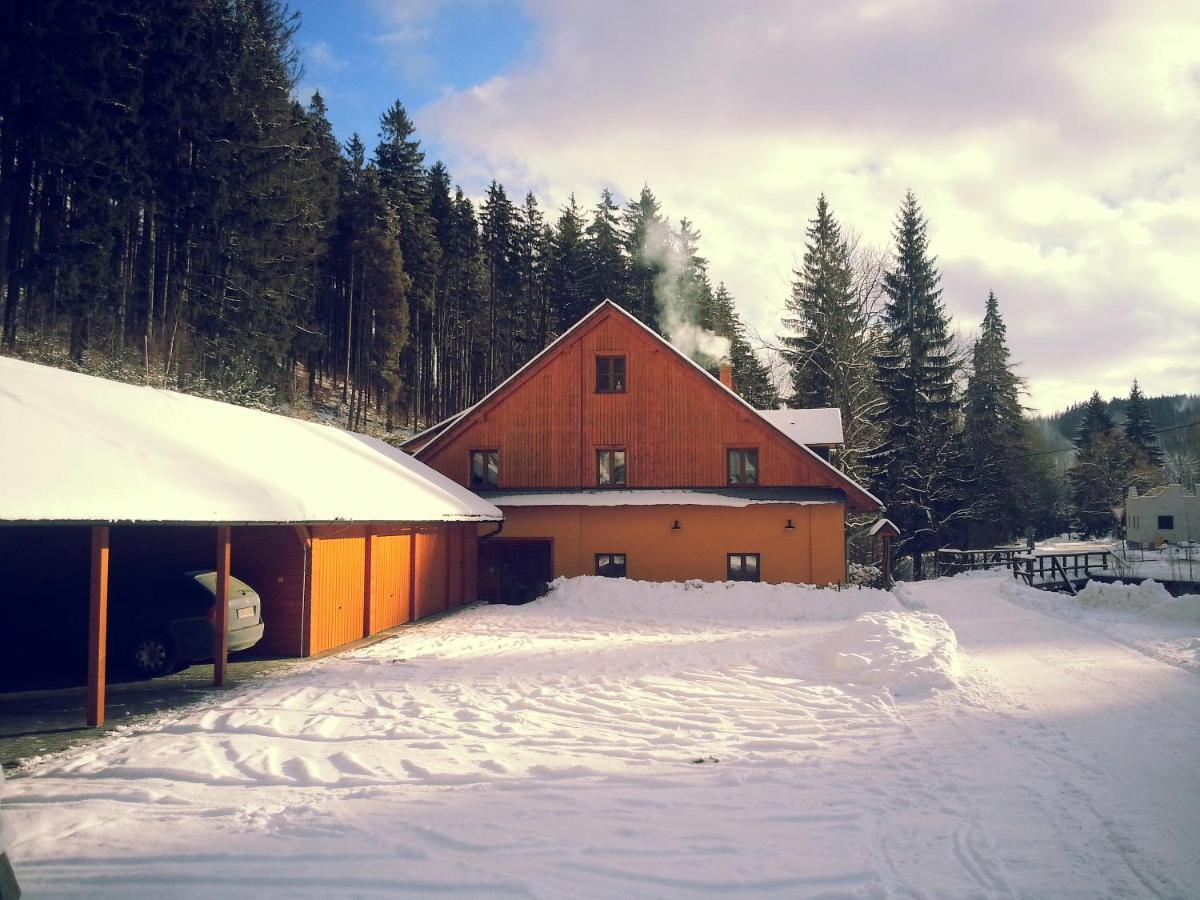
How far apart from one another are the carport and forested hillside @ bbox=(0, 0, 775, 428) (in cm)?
1205

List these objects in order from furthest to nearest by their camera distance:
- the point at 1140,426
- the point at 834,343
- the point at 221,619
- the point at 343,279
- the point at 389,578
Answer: the point at 1140,426 → the point at 343,279 → the point at 834,343 → the point at 389,578 → the point at 221,619

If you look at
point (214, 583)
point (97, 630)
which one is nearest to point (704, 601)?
point (214, 583)

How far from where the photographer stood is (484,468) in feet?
79.8

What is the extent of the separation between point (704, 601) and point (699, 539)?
2.67 m

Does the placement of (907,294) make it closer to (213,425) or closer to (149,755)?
(213,425)

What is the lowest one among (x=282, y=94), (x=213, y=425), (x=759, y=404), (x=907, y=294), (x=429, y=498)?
(x=429, y=498)

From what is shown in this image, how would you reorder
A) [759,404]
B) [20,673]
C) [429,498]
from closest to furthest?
[20,673] < [429,498] < [759,404]

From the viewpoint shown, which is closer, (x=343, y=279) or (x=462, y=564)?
(x=462, y=564)

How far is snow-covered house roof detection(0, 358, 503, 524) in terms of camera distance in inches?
312

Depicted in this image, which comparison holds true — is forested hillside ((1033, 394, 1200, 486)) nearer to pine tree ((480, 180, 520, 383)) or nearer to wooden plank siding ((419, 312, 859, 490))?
pine tree ((480, 180, 520, 383))

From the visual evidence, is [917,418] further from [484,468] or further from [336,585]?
[336,585]

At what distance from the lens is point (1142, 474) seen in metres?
66.6

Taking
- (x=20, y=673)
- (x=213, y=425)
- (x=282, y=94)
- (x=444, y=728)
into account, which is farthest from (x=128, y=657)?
(x=282, y=94)

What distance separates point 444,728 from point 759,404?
42.3m
